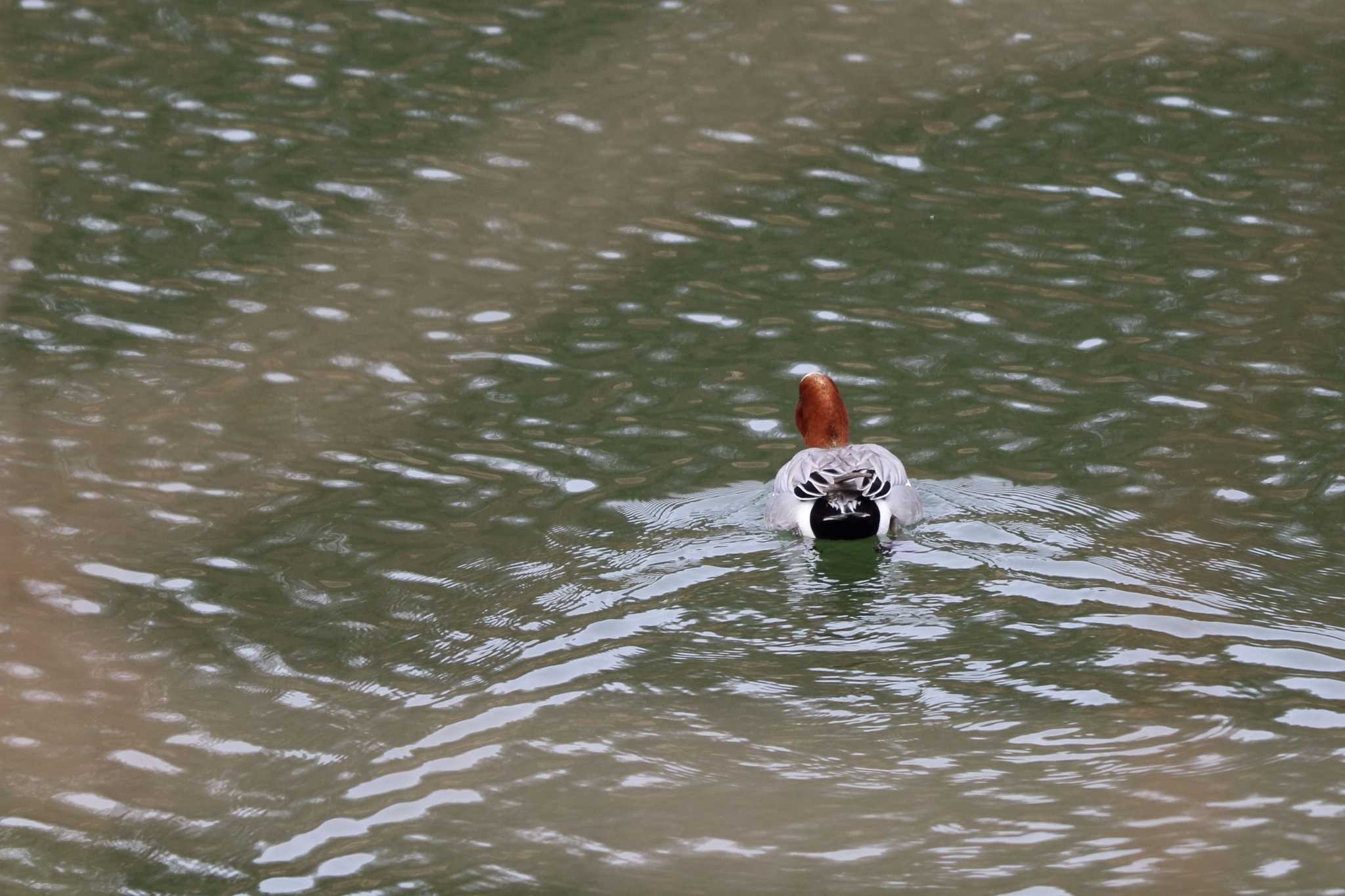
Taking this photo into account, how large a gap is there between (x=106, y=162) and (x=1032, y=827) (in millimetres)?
10193

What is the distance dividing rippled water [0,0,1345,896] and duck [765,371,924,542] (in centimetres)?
17

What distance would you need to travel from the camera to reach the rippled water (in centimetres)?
713

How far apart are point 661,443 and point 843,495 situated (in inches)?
64.9

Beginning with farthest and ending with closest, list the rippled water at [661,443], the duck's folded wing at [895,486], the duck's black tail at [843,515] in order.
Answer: the duck's folded wing at [895,486] < the duck's black tail at [843,515] < the rippled water at [661,443]

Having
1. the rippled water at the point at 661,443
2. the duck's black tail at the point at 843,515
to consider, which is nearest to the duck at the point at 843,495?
the duck's black tail at the point at 843,515

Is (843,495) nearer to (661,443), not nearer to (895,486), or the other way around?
(895,486)

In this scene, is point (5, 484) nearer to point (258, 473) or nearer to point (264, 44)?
point (258, 473)

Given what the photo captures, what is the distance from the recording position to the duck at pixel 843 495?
363 inches

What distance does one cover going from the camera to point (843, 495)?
9.21 m

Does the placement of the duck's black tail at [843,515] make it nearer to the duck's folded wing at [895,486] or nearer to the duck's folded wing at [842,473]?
the duck's folded wing at [842,473]

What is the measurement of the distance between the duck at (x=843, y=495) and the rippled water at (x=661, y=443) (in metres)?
0.17

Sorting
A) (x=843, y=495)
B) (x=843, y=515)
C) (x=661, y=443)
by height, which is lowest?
(x=661, y=443)

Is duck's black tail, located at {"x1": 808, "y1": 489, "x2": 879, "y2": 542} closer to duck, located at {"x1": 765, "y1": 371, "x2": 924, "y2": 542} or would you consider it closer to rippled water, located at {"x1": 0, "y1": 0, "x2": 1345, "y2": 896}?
duck, located at {"x1": 765, "y1": 371, "x2": 924, "y2": 542}

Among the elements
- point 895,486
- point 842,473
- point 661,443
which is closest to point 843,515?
point 842,473
